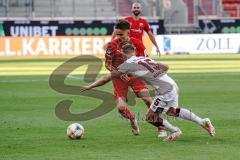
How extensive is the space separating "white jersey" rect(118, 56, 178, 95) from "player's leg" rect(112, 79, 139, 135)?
35.1 inches

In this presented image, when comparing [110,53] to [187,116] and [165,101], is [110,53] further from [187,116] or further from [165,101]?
[187,116]

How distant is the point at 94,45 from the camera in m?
45.7

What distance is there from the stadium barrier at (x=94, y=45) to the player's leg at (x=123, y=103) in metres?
31.0

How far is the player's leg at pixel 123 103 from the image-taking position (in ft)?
41.0

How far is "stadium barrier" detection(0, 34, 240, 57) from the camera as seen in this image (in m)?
44.8

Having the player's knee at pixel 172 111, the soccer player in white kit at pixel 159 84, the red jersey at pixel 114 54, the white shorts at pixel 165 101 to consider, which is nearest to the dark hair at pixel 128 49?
the soccer player in white kit at pixel 159 84

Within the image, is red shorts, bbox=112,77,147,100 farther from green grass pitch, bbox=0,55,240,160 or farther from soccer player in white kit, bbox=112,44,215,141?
soccer player in white kit, bbox=112,44,215,141

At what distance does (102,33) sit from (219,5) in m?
9.22

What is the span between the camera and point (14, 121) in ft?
47.5

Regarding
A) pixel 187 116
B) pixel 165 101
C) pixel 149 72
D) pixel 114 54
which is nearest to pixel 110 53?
pixel 114 54

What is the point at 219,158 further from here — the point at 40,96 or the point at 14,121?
the point at 40,96

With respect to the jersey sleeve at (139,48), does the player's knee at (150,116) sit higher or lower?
lower

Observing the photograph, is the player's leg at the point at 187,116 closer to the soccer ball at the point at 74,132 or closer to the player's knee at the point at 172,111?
the player's knee at the point at 172,111

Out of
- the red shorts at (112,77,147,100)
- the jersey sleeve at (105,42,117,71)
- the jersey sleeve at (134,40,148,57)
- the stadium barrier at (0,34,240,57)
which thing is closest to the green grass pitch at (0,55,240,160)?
the red shorts at (112,77,147,100)
